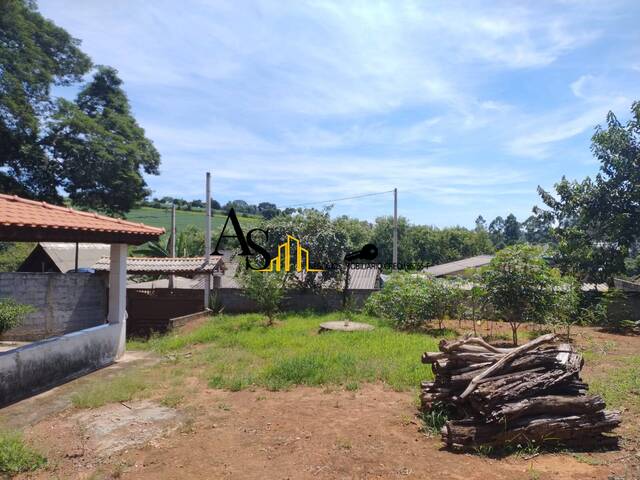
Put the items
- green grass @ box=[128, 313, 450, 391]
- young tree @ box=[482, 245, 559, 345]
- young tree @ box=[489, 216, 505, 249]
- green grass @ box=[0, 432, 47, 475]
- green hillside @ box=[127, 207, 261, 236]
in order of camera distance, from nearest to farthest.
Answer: green grass @ box=[0, 432, 47, 475] < green grass @ box=[128, 313, 450, 391] < young tree @ box=[482, 245, 559, 345] < green hillside @ box=[127, 207, 261, 236] < young tree @ box=[489, 216, 505, 249]

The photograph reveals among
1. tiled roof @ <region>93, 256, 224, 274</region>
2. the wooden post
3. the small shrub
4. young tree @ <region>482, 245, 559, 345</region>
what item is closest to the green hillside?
tiled roof @ <region>93, 256, 224, 274</region>

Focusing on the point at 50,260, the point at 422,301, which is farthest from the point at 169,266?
the point at 422,301

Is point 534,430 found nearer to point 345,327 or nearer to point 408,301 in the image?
point 345,327

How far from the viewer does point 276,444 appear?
4.83m

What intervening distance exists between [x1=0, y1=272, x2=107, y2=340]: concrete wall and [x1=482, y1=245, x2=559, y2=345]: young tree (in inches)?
413

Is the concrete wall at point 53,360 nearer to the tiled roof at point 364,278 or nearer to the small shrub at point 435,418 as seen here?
the small shrub at point 435,418

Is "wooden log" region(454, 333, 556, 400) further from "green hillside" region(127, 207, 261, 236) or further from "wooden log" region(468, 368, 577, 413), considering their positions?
"green hillside" region(127, 207, 261, 236)

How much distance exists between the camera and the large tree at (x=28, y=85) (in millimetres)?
16781

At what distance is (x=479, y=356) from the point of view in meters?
5.58

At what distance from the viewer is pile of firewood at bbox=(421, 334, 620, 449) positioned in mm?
4676

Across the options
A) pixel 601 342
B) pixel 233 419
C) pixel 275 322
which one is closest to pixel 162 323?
pixel 275 322

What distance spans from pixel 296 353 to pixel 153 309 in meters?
7.37

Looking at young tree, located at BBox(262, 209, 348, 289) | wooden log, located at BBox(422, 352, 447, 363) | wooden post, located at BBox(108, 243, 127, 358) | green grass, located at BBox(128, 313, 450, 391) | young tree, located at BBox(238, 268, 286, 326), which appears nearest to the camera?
wooden log, located at BBox(422, 352, 447, 363)

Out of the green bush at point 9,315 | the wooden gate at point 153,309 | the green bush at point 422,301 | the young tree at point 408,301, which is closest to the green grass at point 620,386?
the green bush at point 422,301
